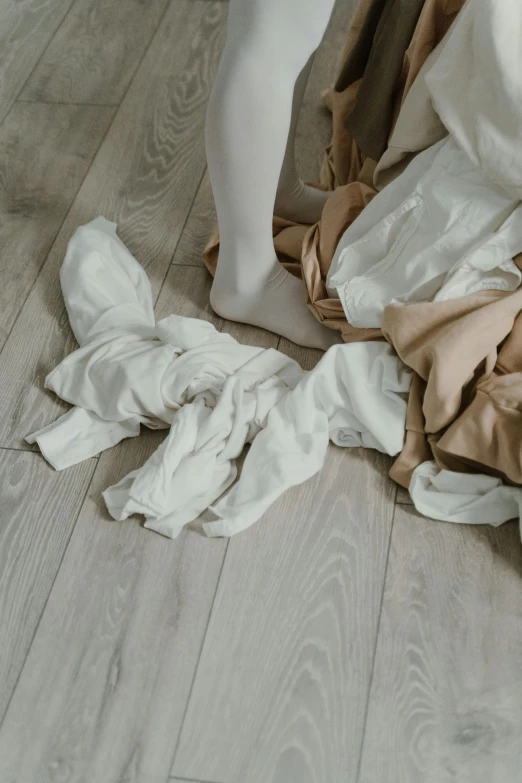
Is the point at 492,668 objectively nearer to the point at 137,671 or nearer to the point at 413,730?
the point at 413,730

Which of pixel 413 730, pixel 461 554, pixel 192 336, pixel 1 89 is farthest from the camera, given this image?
pixel 1 89

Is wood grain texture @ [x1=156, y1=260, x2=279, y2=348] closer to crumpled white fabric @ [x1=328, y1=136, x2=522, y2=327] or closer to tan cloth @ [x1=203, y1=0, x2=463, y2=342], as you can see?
tan cloth @ [x1=203, y1=0, x2=463, y2=342]

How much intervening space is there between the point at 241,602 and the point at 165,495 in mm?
146

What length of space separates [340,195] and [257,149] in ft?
0.69

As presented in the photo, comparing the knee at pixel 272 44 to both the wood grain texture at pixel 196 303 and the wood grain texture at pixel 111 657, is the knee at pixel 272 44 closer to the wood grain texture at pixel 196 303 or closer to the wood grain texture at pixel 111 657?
the wood grain texture at pixel 196 303

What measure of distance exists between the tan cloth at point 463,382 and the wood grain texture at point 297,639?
0.27 ft

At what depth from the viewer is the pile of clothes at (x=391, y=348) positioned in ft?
2.97

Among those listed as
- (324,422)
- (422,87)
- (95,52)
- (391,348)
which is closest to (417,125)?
(422,87)

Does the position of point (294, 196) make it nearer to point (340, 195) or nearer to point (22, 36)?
point (340, 195)

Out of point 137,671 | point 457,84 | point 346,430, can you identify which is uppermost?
point 457,84

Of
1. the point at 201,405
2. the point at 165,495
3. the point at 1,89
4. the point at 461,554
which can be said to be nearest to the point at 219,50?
the point at 1,89

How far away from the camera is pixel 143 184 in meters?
1.38

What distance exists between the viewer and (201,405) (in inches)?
39.3

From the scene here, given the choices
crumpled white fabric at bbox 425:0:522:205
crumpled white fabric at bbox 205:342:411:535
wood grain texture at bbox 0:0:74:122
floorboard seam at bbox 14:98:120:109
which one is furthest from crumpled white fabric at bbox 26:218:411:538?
wood grain texture at bbox 0:0:74:122
